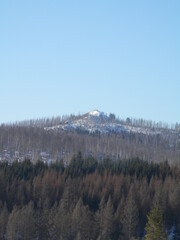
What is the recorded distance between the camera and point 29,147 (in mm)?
115438

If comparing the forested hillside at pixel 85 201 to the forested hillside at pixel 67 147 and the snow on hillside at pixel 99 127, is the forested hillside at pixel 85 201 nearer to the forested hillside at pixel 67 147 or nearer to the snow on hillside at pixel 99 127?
the forested hillside at pixel 67 147

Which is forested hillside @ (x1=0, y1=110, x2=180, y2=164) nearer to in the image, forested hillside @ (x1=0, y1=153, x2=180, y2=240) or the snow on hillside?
the snow on hillside

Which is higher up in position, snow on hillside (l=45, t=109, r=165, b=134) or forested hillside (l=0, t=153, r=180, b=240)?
snow on hillside (l=45, t=109, r=165, b=134)

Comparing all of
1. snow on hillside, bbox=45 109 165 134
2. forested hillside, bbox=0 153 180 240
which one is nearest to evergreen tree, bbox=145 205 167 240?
forested hillside, bbox=0 153 180 240

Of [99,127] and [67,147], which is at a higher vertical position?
[99,127]

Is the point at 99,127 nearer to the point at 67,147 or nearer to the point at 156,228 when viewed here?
the point at 67,147

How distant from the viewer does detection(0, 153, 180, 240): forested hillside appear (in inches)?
1705

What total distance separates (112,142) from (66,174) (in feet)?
225

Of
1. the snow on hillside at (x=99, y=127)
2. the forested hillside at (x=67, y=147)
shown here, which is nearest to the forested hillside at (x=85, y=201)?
the forested hillside at (x=67, y=147)

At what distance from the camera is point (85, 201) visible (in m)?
54.1

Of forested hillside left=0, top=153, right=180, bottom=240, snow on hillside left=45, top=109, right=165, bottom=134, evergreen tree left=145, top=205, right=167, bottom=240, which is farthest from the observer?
snow on hillside left=45, top=109, right=165, bottom=134

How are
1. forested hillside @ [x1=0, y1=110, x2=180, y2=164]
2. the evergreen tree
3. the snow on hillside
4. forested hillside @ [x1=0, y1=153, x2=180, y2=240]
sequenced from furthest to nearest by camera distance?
1. the snow on hillside
2. forested hillside @ [x1=0, y1=110, x2=180, y2=164]
3. forested hillside @ [x1=0, y1=153, x2=180, y2=240]
4. the evergreen tree

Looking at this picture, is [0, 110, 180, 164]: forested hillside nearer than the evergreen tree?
No

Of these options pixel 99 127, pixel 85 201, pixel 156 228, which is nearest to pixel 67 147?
pixel 99 127
